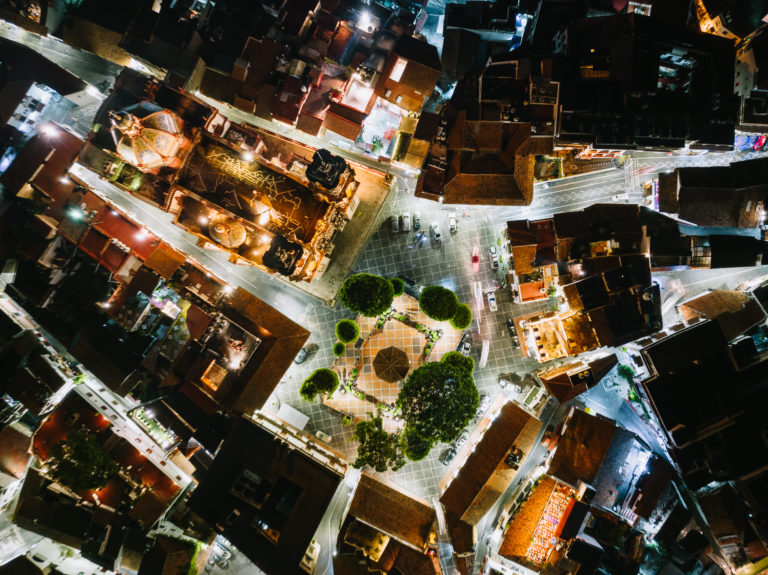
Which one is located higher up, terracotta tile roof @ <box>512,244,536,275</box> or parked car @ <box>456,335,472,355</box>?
terracotta tile roof @ <box>512,244,536,275</box>

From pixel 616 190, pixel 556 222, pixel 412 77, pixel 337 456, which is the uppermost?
pixel 616 190

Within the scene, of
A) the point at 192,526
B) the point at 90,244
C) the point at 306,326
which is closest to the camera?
the point at 192,526

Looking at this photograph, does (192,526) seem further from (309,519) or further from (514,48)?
(514,48)

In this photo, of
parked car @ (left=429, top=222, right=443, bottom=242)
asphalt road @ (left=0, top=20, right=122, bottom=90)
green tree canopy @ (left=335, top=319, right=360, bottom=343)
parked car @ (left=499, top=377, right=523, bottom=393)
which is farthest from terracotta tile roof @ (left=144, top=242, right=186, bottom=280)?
parked car @ (left=499, top=377, right=523, bottom=393)

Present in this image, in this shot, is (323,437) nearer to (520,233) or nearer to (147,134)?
(520,233)

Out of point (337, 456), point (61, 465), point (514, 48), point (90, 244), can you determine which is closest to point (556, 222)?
point (514, 48)

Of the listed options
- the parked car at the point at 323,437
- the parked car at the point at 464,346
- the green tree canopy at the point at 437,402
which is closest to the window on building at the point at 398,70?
the parked car at the point at 464,346

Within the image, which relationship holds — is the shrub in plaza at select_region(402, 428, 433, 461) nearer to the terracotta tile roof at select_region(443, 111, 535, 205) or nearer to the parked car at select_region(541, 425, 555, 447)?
the parked car at select_region(541, 425, 555, 447)
